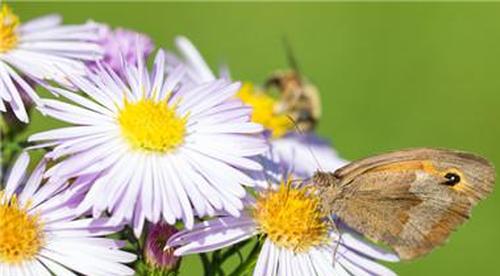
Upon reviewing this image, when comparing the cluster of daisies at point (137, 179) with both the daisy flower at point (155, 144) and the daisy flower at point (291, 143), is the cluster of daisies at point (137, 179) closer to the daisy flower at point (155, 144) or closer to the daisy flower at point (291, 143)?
the daisy flower at point (155, 144)

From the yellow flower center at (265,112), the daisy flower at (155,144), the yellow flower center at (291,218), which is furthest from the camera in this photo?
the yellow flower center at (265,112)

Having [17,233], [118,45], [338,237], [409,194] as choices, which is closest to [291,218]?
[338,237]

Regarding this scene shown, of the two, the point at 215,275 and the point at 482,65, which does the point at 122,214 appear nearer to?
the point at 215,275

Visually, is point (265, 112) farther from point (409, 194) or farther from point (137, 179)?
point (137, 179)

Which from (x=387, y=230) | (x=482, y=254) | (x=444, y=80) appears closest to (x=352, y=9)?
(x=444, y=80)

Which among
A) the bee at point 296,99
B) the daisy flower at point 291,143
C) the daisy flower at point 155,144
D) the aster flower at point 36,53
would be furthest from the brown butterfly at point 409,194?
the bee at point 296,99

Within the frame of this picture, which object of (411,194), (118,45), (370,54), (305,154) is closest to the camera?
(118,45)
